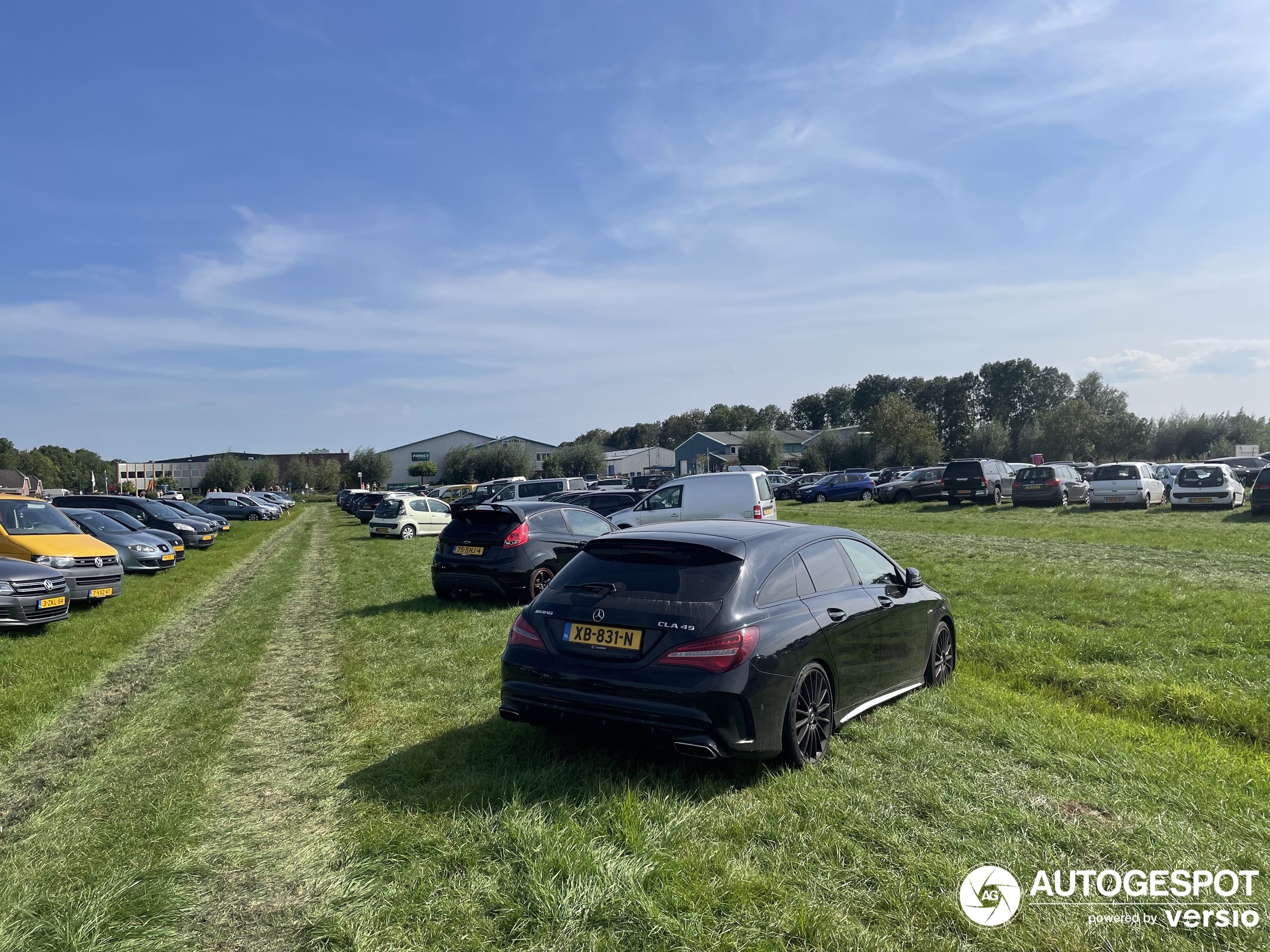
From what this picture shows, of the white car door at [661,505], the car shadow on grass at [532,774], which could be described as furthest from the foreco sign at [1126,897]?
the white car door at [661,505]

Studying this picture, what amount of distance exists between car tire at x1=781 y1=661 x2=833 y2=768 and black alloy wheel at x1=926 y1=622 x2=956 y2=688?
1.85m

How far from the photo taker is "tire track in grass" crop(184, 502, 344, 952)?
3.39m

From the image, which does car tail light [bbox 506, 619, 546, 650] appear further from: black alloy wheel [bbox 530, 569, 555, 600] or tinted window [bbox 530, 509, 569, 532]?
tinted window [bbox 530, 509, 569, 532]

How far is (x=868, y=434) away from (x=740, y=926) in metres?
77.5

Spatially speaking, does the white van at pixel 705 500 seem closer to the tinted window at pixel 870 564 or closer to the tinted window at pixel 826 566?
the tinted window at pixel 870 564

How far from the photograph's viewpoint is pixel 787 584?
17.1 ft

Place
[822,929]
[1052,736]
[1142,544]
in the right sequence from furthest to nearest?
1. [1142,544]
2. [1052,736]
3. [822,929]

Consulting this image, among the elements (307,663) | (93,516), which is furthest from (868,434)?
(307,663)

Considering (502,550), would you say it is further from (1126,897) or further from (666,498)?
(1126,897)

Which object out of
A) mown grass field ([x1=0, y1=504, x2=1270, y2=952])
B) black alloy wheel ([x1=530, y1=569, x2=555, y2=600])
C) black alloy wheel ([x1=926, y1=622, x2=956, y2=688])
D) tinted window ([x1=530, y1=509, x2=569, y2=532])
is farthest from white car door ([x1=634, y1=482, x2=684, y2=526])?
black alloy wheel ([x1=926, y1=622, x2=956, y2=688])

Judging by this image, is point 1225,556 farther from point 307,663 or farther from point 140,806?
point 140,806

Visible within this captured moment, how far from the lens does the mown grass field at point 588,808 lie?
330 cm

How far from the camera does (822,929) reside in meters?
3.19

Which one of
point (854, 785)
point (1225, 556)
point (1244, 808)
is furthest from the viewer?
point (1225, 556)
